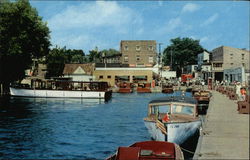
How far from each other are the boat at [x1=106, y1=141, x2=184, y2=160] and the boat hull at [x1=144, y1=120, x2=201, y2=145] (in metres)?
4.42

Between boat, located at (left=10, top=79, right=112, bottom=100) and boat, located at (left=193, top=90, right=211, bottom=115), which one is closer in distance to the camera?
boat, located at (left=193, top=90, right=211, bottom=115)

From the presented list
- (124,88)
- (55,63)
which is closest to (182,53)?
(55,63)

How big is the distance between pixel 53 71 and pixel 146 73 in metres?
27.6

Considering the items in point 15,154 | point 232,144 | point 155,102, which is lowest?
point 15,154

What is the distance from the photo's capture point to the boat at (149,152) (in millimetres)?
13492

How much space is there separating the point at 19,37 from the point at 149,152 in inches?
1975

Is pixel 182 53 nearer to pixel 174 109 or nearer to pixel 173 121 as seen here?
pixel 174 109

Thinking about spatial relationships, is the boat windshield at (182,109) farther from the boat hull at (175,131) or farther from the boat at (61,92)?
the boat at (61,92)

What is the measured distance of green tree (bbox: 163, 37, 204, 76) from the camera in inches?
5940

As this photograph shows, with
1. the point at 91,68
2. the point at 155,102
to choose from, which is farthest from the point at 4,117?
the point at 91,68

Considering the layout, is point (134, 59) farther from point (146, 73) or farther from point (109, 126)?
point (109, 126)

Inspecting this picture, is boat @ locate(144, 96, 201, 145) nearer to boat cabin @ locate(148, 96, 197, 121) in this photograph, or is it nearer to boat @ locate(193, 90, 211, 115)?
boat cabin @ locate(148, 96, 197, 121)

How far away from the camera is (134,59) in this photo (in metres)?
126

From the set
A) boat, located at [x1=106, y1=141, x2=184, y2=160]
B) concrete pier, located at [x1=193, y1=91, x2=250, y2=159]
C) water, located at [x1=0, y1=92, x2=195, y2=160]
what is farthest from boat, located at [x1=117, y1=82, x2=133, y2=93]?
boat, located at [x1=106, y1=141, x2=184, y2=160]
